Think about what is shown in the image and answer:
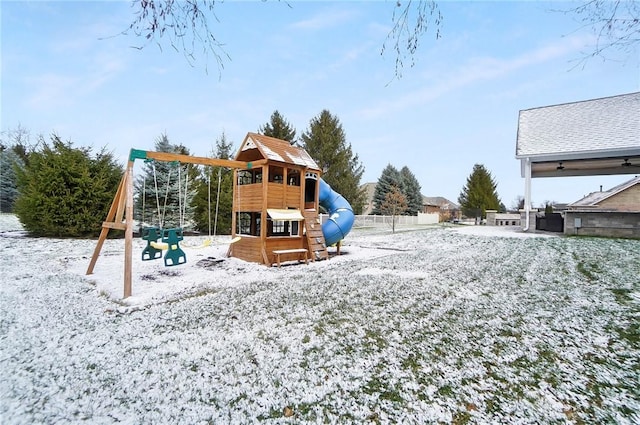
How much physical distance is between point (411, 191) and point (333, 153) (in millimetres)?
11417

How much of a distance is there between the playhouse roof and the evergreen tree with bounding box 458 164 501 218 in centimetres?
3097

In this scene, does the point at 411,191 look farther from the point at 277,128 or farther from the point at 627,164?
the point at 627,164

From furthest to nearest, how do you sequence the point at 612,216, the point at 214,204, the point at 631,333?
the point at 214,204, the point at 612,216, the point at 631,333

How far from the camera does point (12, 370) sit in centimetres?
277

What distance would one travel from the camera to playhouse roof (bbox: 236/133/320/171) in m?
8.38

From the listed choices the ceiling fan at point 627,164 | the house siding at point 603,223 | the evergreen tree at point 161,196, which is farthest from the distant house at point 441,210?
the evergreen tree at point 161,196

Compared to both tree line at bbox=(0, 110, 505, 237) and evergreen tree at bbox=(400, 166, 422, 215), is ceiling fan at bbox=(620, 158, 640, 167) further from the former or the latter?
evergreen tree at bbox=(400, 166, 422, 215)

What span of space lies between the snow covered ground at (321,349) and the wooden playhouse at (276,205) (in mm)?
2082

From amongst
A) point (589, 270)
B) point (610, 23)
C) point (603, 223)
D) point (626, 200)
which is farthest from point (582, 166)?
point (610, 23)

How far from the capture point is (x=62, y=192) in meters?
12.2

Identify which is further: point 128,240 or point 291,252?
point 291,252

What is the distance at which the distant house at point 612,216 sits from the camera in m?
12.1

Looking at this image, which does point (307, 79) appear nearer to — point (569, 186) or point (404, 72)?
point (404, 72)

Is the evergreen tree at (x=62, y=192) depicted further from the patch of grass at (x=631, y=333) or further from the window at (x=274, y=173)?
the patch of grass at (x=631, y=333)
